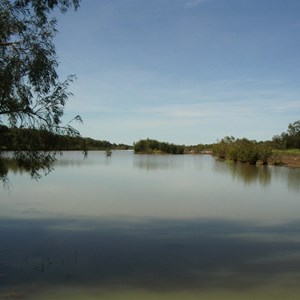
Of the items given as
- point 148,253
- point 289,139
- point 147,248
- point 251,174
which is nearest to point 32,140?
point 148,253

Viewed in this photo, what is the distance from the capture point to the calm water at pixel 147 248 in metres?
6.61

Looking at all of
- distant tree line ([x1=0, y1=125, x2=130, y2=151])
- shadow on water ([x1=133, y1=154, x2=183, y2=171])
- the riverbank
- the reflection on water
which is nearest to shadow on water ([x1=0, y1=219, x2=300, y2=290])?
distant tree line ([x1=0, y1=125, x2=130, y2=151])

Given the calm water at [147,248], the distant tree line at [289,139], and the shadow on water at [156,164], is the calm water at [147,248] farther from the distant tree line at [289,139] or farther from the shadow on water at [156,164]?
the distant tree line at [289,139]

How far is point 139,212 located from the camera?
13.7 meters

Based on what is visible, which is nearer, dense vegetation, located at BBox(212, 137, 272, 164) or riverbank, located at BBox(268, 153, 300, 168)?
riverbank, located at BBox(268, 153, 300, 168)

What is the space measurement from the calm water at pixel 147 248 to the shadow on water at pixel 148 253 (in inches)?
0.7

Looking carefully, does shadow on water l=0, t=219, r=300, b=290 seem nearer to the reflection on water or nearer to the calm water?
the calm water

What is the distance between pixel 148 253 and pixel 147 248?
1.26ft

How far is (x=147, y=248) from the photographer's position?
904 cm

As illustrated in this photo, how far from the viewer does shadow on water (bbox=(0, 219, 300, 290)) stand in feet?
23.1

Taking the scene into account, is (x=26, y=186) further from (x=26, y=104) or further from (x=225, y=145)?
(x=225, y=145)

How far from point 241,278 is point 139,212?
678 cm

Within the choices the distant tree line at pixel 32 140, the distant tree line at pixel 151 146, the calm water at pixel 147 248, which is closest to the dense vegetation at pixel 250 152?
the calm water at pixel 147 248

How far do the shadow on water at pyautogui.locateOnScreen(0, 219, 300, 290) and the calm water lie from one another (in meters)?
0.02
